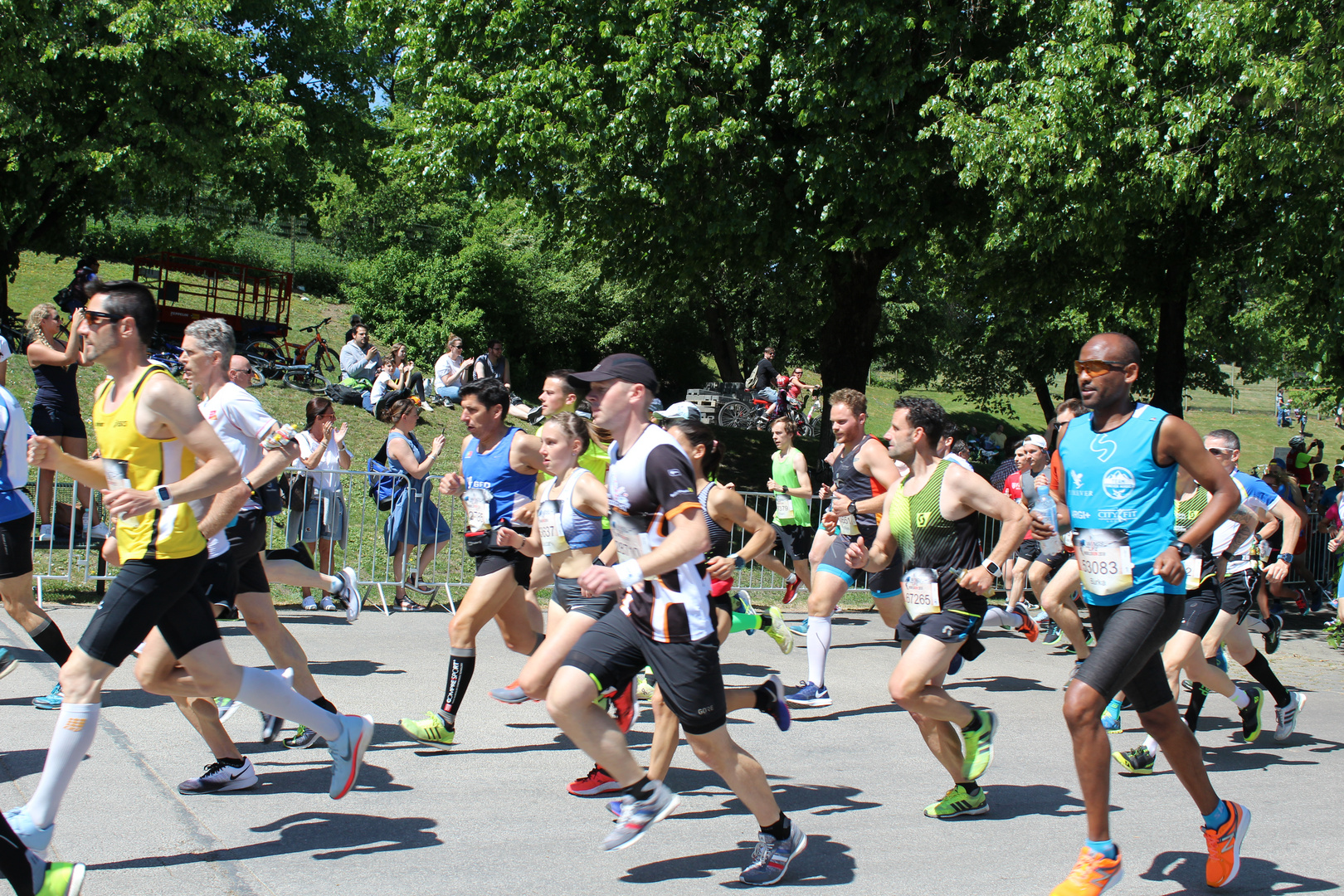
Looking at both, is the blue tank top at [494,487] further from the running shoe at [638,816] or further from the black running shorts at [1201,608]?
the black running shorts at [1201,608]

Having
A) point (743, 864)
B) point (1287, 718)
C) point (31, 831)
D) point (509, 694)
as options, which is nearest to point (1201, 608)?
point (1287, 718)

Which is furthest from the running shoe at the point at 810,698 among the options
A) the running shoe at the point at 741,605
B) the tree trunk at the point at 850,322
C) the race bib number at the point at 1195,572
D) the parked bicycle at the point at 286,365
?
the parked bicycle at the point at 286,365

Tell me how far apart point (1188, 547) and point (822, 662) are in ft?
11.3

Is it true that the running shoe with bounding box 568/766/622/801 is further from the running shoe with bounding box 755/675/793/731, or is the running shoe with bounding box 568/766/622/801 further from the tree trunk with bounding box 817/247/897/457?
the tree trunk with bounding box 817/247/897/457

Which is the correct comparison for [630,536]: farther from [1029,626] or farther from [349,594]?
[1029,626]

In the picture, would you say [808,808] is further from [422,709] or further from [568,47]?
[568,47]

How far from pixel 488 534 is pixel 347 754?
4.97 ft

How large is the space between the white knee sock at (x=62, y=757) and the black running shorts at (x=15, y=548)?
7.52ft

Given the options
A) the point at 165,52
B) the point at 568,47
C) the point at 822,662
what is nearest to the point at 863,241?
the point at 568,47

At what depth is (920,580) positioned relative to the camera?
16.6ft

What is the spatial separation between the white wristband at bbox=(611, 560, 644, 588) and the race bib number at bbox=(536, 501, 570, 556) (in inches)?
67.7

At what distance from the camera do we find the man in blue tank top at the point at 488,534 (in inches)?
220

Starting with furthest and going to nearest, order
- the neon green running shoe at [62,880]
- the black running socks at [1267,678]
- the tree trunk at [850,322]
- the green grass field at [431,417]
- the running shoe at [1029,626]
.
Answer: the tree trunk at [850,322] < the green grass field at [431,417] < the running shoe at [1029,626] < the black running socks at [1267,678] < the neon green running shoe at [62,880]

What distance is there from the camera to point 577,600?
532cm
